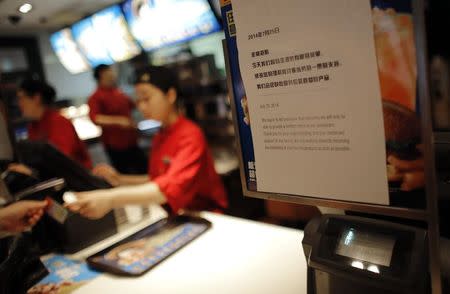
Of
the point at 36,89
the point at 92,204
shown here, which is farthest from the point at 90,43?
the point at 92,204

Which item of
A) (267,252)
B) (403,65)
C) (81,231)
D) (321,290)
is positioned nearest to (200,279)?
(267,252)

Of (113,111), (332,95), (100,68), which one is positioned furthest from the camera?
(113,111)

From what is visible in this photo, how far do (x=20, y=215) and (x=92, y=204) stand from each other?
275mm

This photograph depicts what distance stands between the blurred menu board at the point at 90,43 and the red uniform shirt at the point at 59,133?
1.36 meters

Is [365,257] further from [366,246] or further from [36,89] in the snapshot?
[36,89]

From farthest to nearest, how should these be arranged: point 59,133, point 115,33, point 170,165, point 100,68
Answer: point 100,68 < point 115,33 < point 59,133 < point 170,165

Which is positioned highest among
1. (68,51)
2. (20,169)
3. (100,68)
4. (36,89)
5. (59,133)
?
(68,51)

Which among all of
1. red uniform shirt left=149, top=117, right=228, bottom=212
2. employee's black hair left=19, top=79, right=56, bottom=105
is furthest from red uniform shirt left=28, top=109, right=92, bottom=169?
red uniform shirt left=149, top=117, right=228, bottom=212

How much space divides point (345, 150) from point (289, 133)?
146mm

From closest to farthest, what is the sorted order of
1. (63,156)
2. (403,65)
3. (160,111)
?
(403,65) → (63,156) → (160,111)

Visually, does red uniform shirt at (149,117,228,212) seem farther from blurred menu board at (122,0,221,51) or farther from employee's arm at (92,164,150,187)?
blurred menu board at (122,0,221,51)

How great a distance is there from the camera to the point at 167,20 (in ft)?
10.4

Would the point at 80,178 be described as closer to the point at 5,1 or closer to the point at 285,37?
the point at 285,37

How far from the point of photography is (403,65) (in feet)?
2.16
